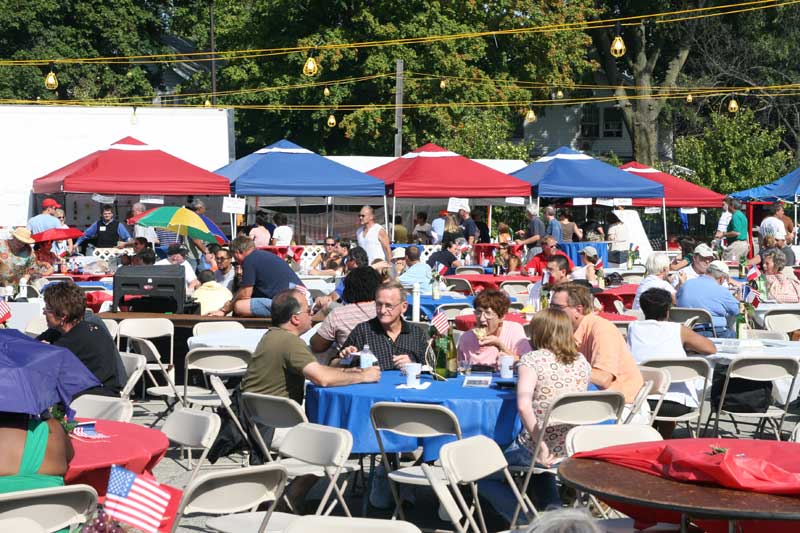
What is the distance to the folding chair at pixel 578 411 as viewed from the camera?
20.6ft

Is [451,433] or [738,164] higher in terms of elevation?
[738,164]

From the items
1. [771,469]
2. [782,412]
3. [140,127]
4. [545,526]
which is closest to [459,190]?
[140,127]

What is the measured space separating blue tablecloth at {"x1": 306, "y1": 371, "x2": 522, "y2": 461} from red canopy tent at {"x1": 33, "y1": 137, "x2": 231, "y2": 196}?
12.5 m

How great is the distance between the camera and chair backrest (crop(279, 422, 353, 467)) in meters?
5.43

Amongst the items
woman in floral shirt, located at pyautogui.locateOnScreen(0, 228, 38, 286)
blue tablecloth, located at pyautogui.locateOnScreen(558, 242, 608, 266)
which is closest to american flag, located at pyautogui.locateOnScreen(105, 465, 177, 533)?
woman in floral shirt, located at pyautogui.locateOnScreen(0, 228, 38, 286)

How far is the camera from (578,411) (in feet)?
21.1

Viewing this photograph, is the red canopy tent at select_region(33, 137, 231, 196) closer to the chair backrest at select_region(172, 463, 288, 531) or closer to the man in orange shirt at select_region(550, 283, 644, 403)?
the man in orange shirt at select_region(550, 283, 644, 403)

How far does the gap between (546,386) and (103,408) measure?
250 centimetres

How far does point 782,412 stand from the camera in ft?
27.7

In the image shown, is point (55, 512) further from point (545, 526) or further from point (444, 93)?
point (444, 93)

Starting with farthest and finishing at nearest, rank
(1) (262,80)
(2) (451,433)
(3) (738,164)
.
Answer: (1) (262,80)
(3) (738,164)
(2) (451,433)

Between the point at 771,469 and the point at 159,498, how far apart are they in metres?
2.26

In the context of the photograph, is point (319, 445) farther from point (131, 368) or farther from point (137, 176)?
point (137, 176)

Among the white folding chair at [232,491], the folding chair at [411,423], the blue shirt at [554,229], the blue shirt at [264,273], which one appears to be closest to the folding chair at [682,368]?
the folding chair at [411,423]
